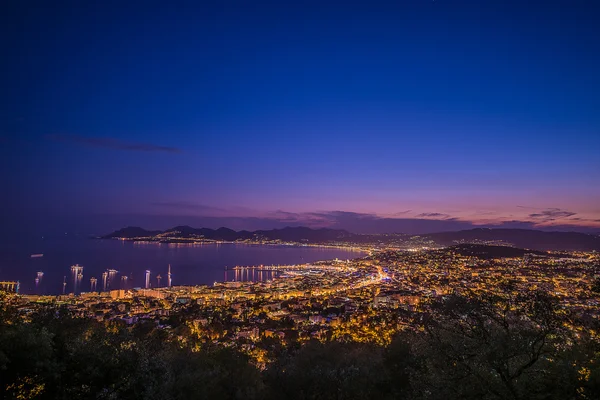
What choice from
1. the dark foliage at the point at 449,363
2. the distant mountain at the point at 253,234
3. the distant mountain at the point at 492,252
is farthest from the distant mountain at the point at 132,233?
the dark foliage at the point at 449,363

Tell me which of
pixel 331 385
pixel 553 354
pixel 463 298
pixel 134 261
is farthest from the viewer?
pixel 134 261

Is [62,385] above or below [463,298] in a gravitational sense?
below

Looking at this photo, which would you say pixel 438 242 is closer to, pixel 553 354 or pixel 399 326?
pixel 399 326

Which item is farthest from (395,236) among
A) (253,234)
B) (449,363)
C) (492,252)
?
(449,363)

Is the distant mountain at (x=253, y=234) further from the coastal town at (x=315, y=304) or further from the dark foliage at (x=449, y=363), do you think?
the dark foliage at (x=449, y=363)

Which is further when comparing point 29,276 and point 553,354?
point 29,276

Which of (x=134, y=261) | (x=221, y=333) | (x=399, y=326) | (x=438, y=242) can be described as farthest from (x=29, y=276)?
(x=438, y=242)
